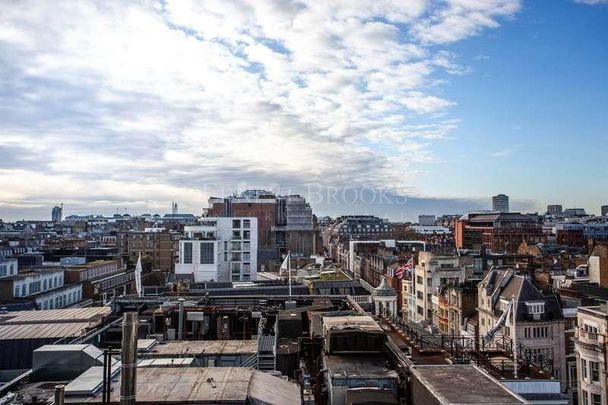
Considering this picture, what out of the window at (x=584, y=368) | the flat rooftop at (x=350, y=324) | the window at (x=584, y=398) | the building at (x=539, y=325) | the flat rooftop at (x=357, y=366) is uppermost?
the flat rooftop at (x=350, y=324)

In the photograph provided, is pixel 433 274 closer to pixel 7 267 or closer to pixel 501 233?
pixel 7 267

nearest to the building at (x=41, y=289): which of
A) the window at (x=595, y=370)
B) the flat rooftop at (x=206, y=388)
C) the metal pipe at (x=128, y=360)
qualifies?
the flat rooftop at (x=206, y=388)

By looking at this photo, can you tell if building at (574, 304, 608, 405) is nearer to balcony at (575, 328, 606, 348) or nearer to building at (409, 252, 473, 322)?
balcony at (575, 328, 606, 348)

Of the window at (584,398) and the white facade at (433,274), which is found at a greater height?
the white facade at (433,274)

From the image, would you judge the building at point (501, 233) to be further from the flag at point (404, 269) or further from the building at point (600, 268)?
the building at point (600, 268)

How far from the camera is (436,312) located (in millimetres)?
61656

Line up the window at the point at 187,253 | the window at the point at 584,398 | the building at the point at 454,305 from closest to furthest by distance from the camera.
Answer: the window at the point at 584,398 < the building at the point at 454,305 < the window at the point at 187,253

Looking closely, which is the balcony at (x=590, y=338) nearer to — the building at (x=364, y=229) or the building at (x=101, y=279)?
the building at (x=101, y=279)

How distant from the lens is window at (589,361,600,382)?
35594 millimetres

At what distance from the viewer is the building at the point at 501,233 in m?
126

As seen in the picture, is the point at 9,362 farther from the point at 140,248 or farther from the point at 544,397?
the point at 140,248

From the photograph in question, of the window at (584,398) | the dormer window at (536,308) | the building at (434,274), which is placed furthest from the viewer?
the building at (434,274)

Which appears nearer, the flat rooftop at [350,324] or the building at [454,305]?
the flat rooftop at [350,324]

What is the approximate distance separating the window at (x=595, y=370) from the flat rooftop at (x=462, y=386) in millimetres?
22910
